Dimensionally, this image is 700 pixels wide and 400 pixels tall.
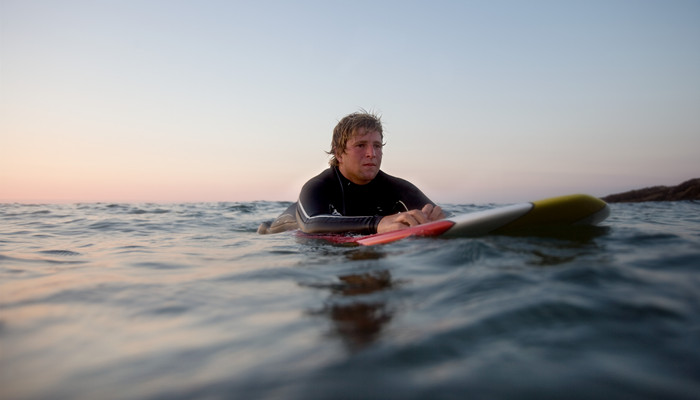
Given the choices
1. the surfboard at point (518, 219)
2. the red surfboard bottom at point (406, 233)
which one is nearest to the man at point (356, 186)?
the red surfboard bottom at point (406, 233)

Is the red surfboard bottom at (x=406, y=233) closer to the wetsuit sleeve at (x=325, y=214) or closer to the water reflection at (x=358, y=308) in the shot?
the wetsuit sleeve at (x=325, y=214)

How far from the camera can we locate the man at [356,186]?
473cm

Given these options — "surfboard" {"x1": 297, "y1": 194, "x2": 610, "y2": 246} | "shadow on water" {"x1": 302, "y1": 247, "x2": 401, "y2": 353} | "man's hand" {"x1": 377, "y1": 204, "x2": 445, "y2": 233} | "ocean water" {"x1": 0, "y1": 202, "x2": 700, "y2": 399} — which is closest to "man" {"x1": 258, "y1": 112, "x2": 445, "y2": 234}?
"man's hand" {"x1": 377, "y1": 204, "x2": 445, "y2": 233}

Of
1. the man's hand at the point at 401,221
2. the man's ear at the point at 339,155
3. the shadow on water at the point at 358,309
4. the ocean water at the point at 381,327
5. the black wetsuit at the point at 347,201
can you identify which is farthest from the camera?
the man's ear at the point at 339,155

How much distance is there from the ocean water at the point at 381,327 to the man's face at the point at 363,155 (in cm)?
206

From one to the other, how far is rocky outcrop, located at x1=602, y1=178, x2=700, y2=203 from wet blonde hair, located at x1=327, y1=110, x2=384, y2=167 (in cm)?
1215

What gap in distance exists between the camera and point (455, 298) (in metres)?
1.95

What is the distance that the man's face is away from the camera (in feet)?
16.4

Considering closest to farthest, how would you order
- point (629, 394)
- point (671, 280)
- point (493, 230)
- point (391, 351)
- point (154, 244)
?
point (629, 394) → point (391, 351) → point (671, 280) → point (493, 230) → point (154, 244)

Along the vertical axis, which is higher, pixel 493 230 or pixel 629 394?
pixel 493 230

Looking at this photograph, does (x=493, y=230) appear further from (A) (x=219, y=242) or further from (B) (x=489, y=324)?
(A) (x=219, y=242)

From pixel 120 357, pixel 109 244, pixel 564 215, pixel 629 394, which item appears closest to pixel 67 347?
pixel 120 357

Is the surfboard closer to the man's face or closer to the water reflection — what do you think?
the water reflection

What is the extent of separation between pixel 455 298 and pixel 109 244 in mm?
4458
